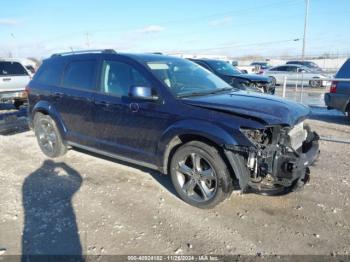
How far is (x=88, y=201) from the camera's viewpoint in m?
4.45

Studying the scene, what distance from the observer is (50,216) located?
4027 mm

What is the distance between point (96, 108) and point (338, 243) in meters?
3.64

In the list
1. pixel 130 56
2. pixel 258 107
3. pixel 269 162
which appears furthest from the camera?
pixel 130 56

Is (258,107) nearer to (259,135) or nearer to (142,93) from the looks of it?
(259,135)

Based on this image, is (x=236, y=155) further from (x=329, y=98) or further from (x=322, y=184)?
(x=329, y=98)

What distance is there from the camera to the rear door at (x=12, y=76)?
39.0 ft

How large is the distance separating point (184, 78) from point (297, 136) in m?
1.76

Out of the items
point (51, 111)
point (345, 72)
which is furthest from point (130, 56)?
point (345, 72)

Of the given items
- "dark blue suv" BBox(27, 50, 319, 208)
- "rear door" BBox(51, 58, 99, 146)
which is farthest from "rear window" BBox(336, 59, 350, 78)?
"rear door" BBox(51, 58, 99, 146)

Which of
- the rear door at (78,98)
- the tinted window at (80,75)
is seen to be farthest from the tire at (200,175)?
the tinted window at (80,75)

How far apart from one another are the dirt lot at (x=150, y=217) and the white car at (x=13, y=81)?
7022mm

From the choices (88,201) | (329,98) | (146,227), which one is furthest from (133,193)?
(329,98)

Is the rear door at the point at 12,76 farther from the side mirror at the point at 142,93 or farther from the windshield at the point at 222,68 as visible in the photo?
the side mirror at the point at 142,93

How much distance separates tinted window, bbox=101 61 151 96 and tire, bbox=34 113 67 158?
5.56ft
